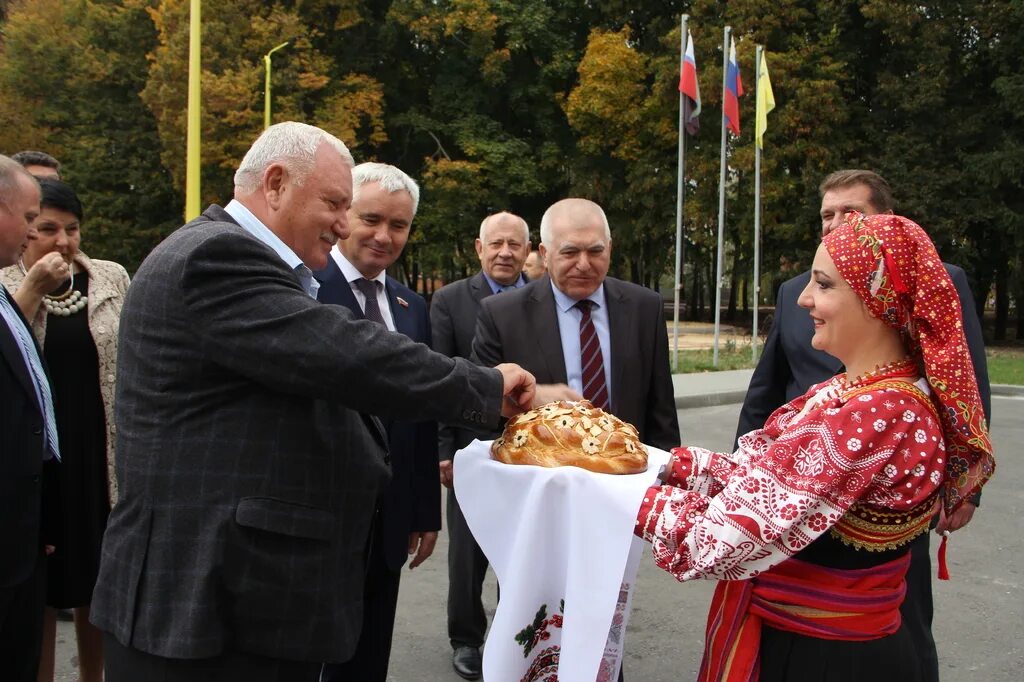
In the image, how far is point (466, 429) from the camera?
13.2ft

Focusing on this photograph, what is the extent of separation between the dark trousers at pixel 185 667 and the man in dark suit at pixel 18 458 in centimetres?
74

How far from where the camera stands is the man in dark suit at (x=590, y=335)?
11.9 ft

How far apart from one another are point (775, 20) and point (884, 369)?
26.4 metres

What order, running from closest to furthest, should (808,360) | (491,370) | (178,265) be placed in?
(178,265)
(491,370)
(808,360)

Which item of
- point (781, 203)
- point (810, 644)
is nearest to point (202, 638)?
point (810, 644)

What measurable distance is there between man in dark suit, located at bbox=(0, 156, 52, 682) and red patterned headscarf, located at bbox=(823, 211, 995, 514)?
2.51 metres

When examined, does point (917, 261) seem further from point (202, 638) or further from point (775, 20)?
point (775, 20)

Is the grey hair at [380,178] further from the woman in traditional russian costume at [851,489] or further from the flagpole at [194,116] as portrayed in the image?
the flagpole at [194,116]

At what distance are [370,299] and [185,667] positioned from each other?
1.66 metres

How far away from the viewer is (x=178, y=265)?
6.52 feet

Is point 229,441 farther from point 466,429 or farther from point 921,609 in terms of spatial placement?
point 921,609

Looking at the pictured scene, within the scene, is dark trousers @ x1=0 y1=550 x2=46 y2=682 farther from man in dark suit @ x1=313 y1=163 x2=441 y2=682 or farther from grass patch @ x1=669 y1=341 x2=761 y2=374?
grass patch @ x1=669 y1=341 x2=761 y2=374

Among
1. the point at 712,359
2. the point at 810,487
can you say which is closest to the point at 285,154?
the point at 810,487

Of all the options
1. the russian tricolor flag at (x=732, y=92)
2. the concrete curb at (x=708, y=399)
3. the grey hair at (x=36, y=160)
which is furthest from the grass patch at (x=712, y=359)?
the grey hair at (x=36, y=160)
